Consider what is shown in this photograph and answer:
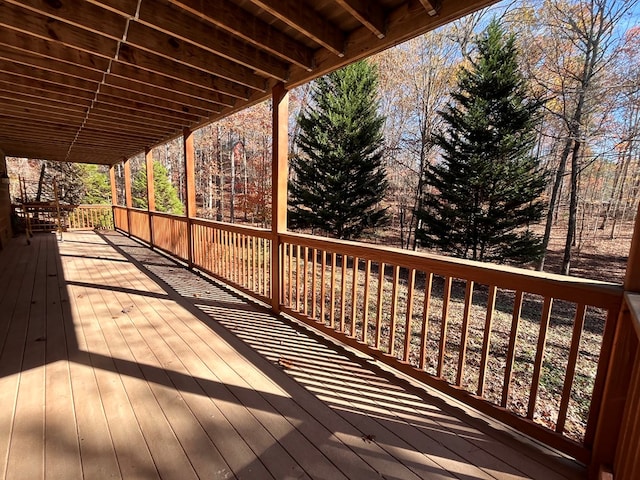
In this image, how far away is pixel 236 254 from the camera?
159 inches

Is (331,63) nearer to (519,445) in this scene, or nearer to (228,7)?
(228,7)

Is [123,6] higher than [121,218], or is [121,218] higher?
[123,6]

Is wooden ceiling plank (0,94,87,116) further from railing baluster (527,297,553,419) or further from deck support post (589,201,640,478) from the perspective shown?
deck support post (589,201,640,478)

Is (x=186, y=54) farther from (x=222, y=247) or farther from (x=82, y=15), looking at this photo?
(x=222, y=247)

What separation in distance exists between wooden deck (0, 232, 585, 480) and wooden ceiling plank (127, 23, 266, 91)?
2479 millimetres

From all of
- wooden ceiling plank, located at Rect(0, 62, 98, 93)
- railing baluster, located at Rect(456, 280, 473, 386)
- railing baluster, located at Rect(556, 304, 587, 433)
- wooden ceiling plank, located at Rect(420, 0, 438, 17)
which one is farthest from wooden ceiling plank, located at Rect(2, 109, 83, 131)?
railing baluster, located at Rect(556, 304, 587, 433)

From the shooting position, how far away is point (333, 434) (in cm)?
159

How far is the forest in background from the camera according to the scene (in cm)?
724

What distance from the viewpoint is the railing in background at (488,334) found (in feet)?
4.74

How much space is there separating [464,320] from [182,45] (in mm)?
3190

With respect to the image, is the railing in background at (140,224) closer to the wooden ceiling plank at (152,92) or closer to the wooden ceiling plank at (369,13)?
the wooden ceiling plank at (152,92)

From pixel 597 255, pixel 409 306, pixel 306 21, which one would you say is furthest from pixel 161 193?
pixel 597 255

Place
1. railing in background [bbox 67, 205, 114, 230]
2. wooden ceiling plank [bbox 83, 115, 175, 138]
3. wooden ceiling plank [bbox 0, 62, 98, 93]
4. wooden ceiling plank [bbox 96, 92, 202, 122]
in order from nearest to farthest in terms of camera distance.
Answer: wooden ceiling plank [bbox 0, 62, 98, 93] < wooden ceiling plank [bbox 96, 92, 202, 122] < wooden ceiling plank [bbox 83, 115, 175, 138] < railing in background [bbox 67, 205, 114, 230]

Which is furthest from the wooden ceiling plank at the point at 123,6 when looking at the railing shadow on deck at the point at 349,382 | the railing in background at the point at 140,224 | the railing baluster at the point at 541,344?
the railing in background at the point at 140,224
